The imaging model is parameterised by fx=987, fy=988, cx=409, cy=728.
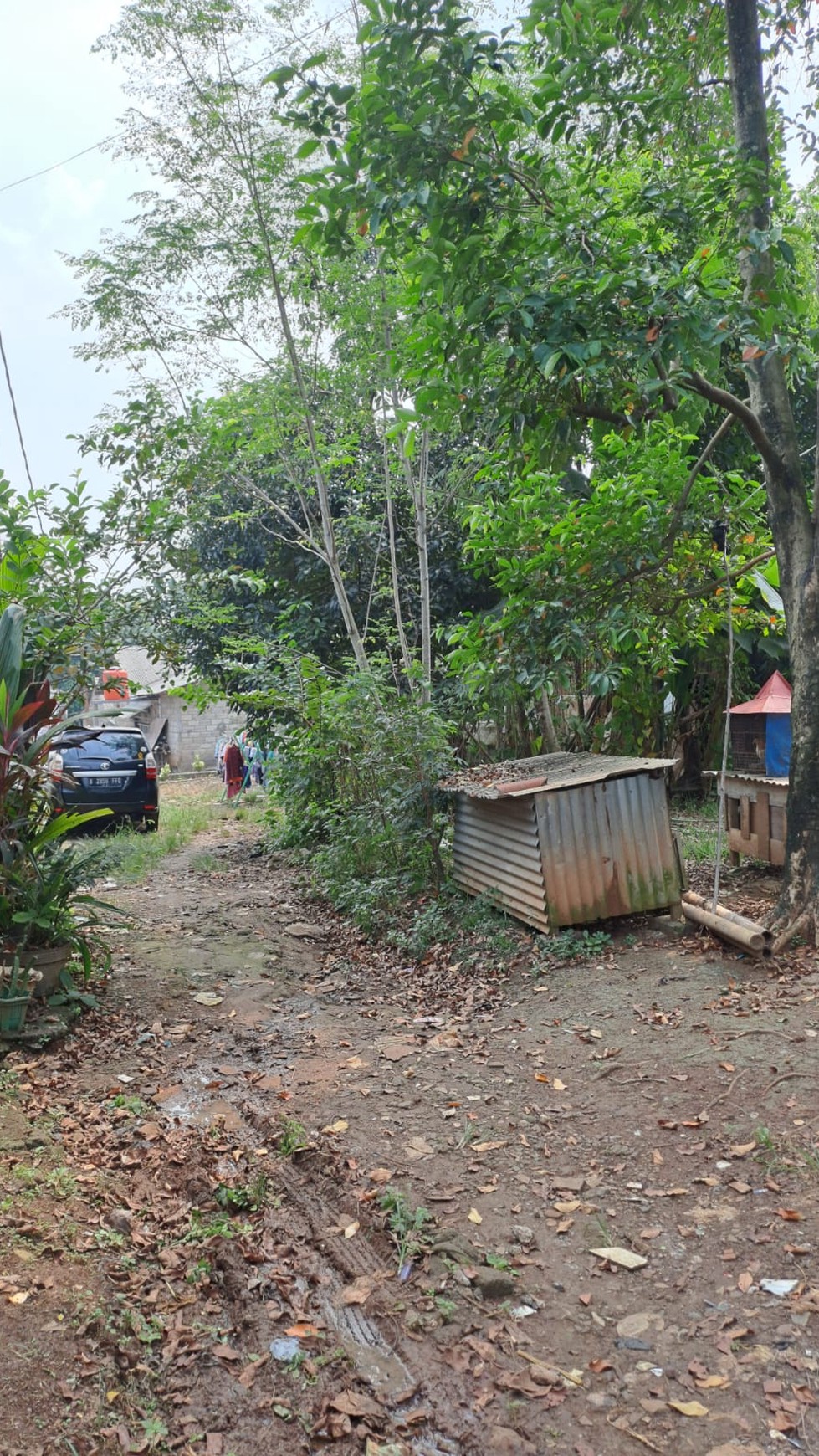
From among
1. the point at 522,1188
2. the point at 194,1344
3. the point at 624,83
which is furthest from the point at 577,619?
the point at 194,1344

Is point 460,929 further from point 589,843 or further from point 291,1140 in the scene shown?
point 291,1140

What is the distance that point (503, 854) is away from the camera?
7355 mm

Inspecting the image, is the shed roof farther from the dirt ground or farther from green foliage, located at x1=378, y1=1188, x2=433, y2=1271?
green foliage, located at x1=378, y1=1188, x2=433, y2=1271

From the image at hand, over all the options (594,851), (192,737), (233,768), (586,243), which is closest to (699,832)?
(594,851)

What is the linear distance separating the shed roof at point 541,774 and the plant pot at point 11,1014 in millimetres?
3263

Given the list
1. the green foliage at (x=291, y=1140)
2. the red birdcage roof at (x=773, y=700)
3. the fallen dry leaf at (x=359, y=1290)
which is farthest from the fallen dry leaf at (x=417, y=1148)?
the red birdcage roof at (x=773, y=700)

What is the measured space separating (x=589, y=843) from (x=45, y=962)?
3572mm

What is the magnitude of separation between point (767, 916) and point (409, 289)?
14.5 ft

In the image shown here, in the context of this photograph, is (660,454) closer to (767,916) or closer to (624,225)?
(624,225)

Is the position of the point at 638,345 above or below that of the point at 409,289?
below

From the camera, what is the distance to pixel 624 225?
578cm

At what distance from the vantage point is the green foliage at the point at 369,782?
27.2ft

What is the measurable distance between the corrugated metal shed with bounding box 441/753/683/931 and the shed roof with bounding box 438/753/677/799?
A: 12 mm

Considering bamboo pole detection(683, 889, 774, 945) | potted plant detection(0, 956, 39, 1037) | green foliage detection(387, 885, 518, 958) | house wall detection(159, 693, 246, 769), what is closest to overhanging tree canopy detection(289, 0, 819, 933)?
bamboo pole detection(683, 889, 774, 945)
